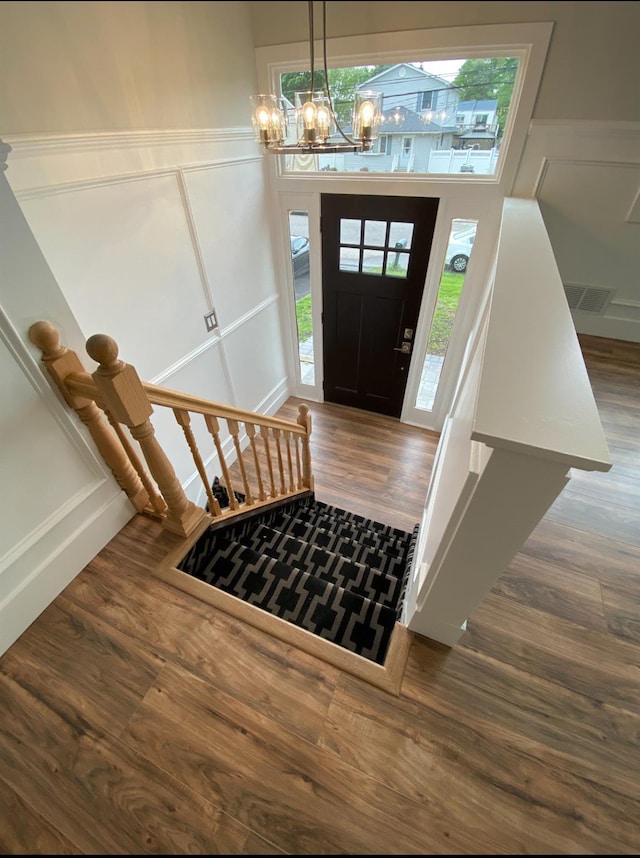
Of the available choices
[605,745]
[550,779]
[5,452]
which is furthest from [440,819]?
[5,452]

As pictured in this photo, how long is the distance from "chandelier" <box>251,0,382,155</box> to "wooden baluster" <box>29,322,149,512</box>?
4.30 feet

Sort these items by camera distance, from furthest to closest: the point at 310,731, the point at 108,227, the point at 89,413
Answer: the point at 108,227, the point at 89,413, the point at 310,731

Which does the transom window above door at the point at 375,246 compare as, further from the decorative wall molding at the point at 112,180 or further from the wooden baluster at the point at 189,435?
the wooden baluster at the point at 189,435

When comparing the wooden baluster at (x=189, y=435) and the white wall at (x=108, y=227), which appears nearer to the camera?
the white wall at (x=108, y=227)

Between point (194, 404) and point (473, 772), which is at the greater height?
point (194, 404)

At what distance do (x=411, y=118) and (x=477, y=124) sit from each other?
44 cm

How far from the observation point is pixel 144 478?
5.34 ft

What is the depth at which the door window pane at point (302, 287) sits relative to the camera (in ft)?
10.6

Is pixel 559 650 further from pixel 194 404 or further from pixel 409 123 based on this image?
pixel 409 123

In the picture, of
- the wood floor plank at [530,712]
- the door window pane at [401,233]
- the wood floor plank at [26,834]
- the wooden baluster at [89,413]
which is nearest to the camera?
the wood floor plank at [26,834]

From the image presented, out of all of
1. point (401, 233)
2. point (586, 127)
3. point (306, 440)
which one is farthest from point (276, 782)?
point (586, 127)

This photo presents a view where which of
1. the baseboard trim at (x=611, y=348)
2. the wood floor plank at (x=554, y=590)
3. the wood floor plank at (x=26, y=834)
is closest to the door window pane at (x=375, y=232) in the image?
the baseboard trim at (x=611, y=348)

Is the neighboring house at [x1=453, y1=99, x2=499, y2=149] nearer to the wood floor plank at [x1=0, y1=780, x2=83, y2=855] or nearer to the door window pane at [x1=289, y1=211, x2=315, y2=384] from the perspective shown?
the door window pane at [x1=289, y1=211, x2=315, y2=384]

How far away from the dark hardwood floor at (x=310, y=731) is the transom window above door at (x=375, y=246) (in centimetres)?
244
